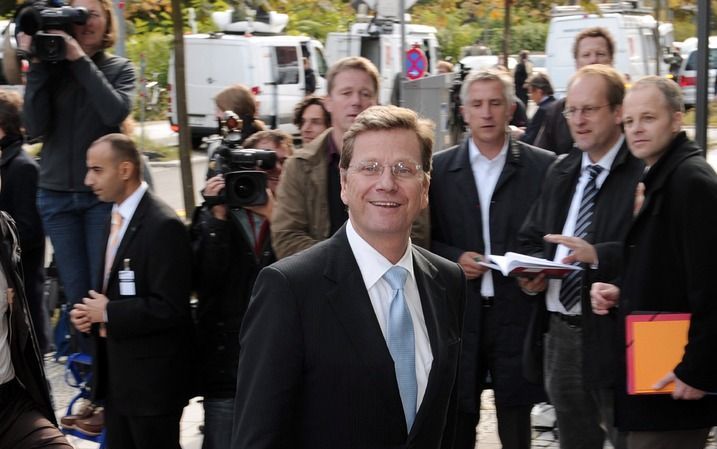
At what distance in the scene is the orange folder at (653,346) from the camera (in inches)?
177

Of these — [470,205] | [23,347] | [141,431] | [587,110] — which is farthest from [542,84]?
[23,347]

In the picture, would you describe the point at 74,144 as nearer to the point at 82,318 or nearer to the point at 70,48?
the point at 70,48

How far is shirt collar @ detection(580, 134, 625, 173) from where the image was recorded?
533 cm

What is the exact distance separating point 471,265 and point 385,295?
2.40 meters

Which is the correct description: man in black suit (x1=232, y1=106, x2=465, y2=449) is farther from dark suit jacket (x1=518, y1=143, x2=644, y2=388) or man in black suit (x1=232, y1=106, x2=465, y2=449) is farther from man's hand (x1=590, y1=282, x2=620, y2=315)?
dark suit jacket (x1=518, y1=143, x2=644, y2=388)

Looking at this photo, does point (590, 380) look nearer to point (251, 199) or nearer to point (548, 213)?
point (548, 213)

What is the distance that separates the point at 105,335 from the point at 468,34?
44.5 metres

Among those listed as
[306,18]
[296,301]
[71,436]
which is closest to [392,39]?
[306,18]

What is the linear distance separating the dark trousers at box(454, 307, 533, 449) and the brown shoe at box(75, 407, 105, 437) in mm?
2047

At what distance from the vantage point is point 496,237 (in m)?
5.66

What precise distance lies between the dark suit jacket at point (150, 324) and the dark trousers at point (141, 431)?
0.16 feet

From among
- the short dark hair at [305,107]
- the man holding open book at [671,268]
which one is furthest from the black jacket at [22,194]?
the man holding open book at [671,268]

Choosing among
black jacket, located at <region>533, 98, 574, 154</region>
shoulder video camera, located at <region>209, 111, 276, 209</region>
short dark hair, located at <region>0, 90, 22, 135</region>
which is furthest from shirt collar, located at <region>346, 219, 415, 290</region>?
short dark hair, located at <region>0, 90, 22, 135</region>

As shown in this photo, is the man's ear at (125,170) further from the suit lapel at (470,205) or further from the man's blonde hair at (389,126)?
the man's blonde hair at (389,126)
